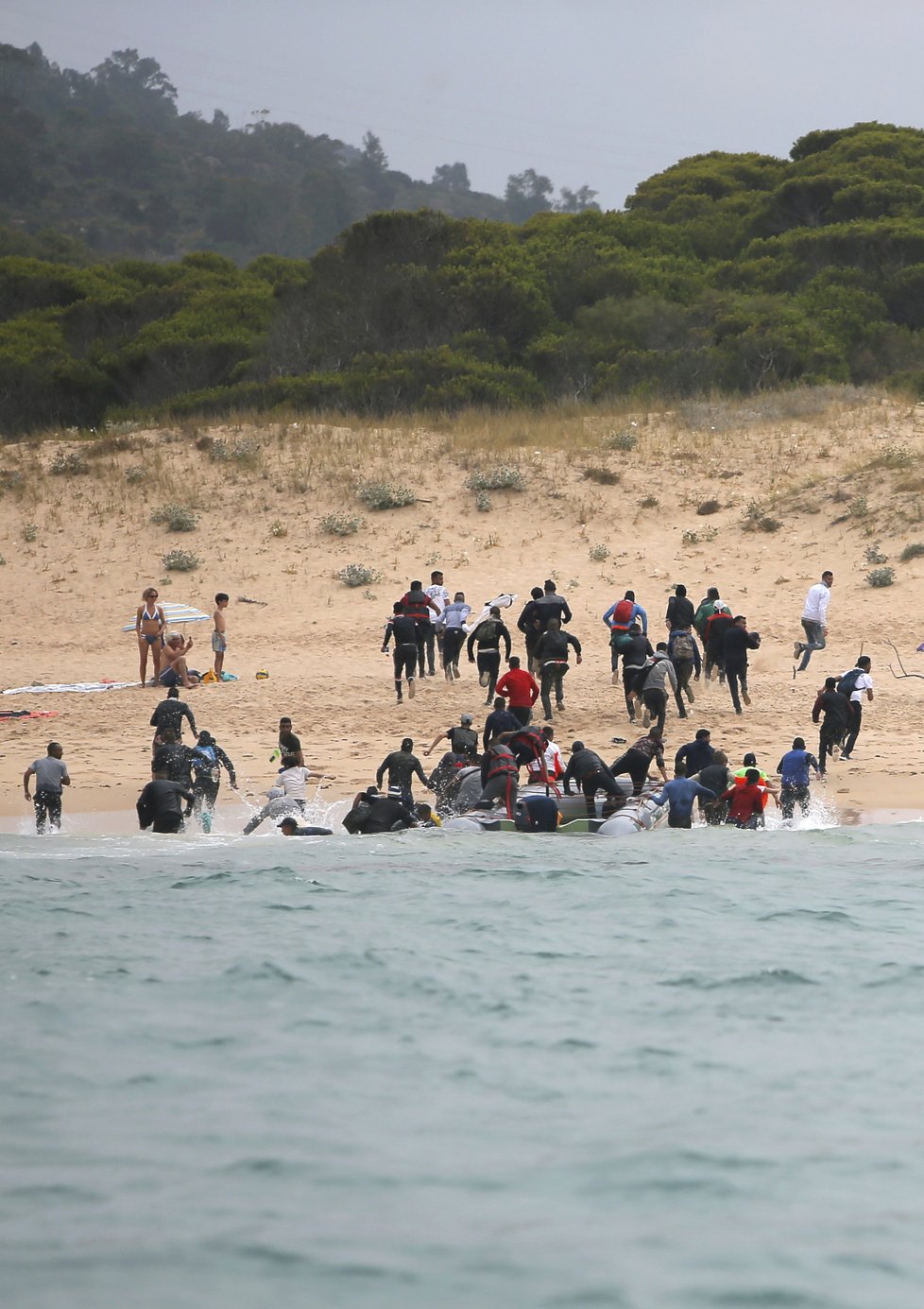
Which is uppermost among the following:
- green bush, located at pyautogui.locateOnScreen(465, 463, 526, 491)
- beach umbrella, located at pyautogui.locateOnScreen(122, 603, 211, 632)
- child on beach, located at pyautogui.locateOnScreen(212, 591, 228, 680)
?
green bush, located at pyautogui.locateOnScreen(465, 463, 526, 491)

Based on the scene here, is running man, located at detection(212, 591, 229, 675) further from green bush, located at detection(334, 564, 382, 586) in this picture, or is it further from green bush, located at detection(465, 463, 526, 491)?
green bush, located at detection(465, 463, 526, 491)

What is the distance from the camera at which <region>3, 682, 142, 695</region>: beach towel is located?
21844 mm

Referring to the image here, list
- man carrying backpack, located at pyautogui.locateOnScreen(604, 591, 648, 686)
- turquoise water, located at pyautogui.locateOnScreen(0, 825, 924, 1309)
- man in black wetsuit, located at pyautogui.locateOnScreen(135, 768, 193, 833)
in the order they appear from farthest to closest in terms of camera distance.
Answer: man carrying backpack, located at pyautogui.locateOnScreen(604, 591, 648, 686) → man in black wetsuit, located at pyautogui.locateOnScreen(135, 768, 193, 833) → turquoise water, located at pyautogui.locateOnScreen(0, 825, 924, 1309)

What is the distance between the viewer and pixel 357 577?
1063 inches

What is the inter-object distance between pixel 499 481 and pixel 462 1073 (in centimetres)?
2193

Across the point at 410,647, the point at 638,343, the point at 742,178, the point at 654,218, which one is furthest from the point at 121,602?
the point at 742,178

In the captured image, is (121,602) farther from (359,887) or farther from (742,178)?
(742,178)

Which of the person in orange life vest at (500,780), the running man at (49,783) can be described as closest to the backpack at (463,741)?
the person in orange life vest at (500,780)

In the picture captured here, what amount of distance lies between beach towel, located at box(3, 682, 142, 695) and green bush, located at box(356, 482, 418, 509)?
9.05m

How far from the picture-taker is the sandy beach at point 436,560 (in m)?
19.1

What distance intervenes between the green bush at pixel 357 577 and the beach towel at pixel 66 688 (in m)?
5.77

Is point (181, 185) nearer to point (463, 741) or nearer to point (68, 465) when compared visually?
point (68, 465)

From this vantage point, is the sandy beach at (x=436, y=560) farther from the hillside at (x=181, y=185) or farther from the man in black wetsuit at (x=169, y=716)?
the hillside at (x=181, y=185)

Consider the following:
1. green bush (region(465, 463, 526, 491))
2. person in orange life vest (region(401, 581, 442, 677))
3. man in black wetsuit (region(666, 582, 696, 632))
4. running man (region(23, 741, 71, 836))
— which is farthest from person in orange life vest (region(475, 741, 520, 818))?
green bush (region(465, 463, 526, 491))
